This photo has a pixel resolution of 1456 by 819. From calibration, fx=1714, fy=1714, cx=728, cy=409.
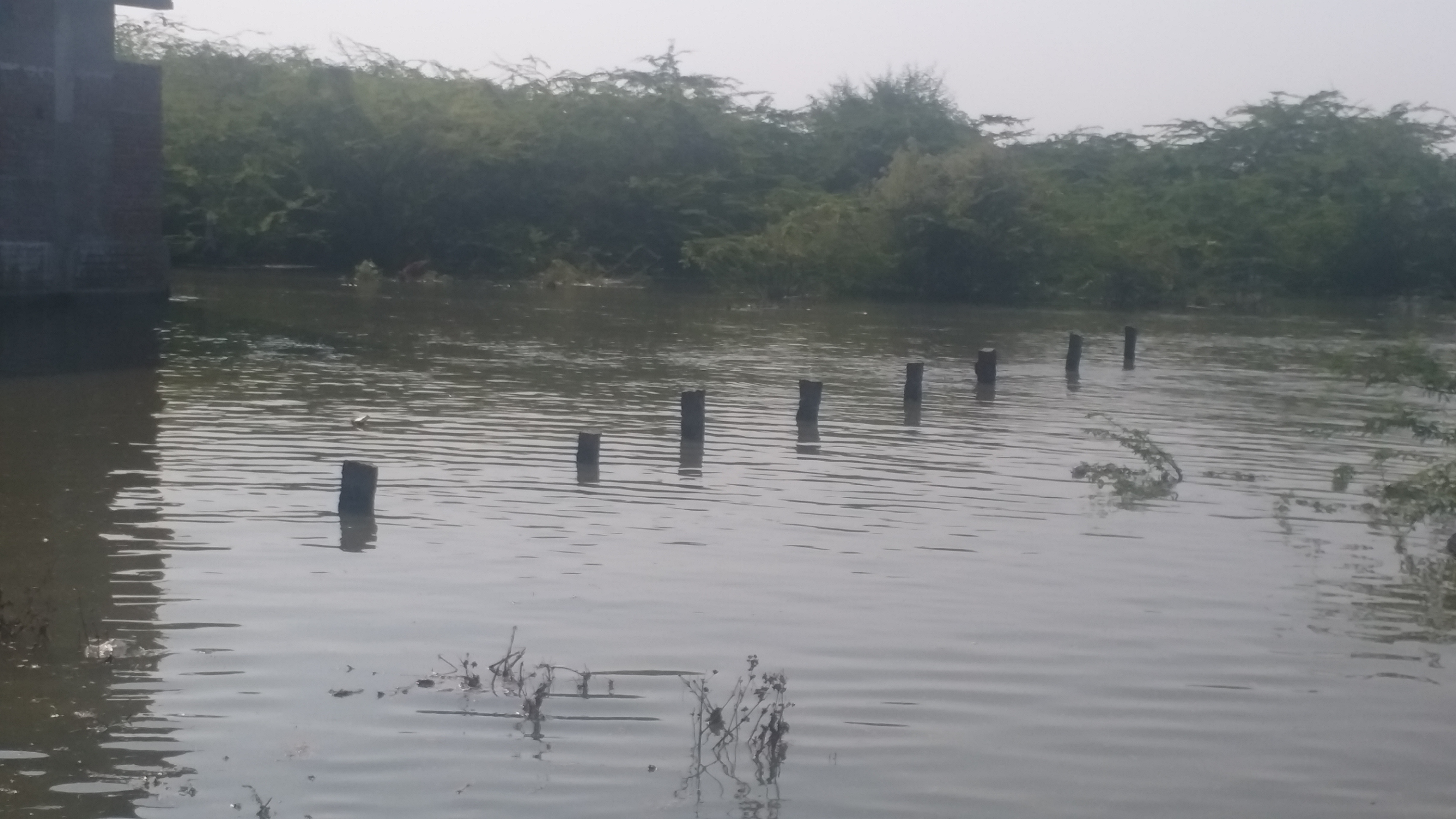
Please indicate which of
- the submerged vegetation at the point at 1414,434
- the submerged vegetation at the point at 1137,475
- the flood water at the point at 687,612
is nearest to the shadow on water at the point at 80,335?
the flood water at the point at 687,612

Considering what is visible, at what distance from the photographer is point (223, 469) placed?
1401 centimetres

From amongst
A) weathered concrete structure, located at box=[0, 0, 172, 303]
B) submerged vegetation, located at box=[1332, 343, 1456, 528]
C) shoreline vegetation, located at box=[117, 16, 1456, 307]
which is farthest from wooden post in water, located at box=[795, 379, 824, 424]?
shoreline vegetation, located at box=[117, 16, 1456, 307]

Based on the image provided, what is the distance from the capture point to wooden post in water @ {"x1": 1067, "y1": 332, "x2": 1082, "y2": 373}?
82.4ft

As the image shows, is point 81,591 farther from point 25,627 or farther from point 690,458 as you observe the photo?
→ point 690,458

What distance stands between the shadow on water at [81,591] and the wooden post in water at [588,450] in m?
3.42

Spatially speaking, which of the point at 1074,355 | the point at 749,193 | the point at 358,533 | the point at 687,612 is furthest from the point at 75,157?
the point at 749,193

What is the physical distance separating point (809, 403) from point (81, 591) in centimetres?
958

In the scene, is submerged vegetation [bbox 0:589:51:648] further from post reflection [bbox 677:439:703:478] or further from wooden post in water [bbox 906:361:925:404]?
wooden post in water [bbox 906:361:925:404]

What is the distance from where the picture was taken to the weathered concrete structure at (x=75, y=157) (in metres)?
27.7

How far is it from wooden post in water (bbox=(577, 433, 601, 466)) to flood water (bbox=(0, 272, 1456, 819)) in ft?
1.27

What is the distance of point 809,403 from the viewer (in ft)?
59.3

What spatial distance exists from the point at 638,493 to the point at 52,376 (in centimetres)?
990

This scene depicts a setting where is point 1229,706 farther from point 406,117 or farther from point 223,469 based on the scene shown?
point 406,117

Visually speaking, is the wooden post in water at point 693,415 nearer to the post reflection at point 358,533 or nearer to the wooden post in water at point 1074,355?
the post reflection at point 358,533
